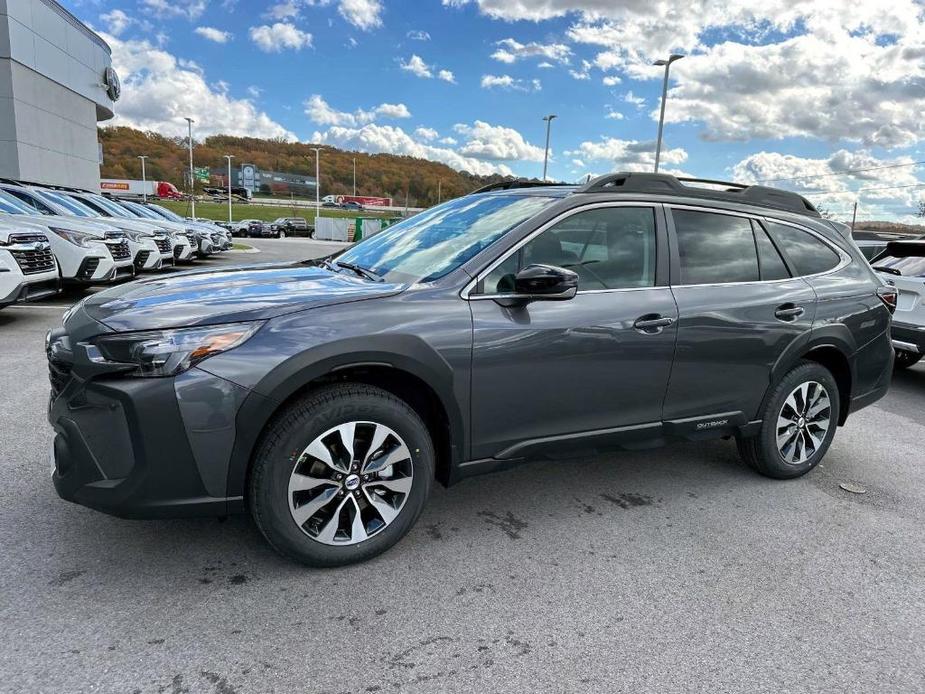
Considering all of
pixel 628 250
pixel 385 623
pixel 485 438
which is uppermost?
pixel 628 250

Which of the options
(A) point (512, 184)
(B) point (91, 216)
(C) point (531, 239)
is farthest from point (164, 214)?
(C) point (531, 239)

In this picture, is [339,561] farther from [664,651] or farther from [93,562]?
[664,651]

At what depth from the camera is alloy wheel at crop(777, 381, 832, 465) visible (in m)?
3.87

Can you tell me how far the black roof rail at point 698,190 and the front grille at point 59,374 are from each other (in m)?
2.46

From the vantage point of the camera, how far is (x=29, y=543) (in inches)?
111

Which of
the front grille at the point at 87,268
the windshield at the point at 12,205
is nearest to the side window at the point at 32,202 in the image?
the windshield at the point at 12,205

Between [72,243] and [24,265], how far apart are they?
5.33ft

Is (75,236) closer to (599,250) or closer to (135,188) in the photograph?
(599,250)

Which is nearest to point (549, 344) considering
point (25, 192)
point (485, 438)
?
point (485, 438)

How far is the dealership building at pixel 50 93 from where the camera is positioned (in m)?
25.8

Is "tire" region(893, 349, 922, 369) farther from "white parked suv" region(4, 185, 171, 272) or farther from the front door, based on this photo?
"white parked suv" region(4, 185, 171, 272)

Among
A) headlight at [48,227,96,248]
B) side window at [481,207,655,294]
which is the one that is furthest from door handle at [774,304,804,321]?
headlight at [48,227,96,248]

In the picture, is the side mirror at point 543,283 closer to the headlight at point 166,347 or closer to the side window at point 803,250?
the headlight at point 166,347

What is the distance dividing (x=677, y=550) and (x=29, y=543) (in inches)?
116
